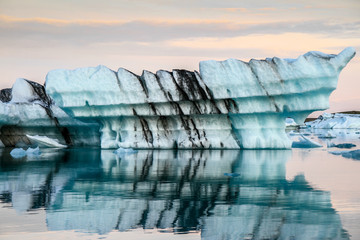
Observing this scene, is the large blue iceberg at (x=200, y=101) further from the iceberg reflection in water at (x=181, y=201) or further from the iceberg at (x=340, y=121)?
the iceberg at (x=340, y=121)

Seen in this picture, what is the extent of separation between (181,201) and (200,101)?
1084 centimetres

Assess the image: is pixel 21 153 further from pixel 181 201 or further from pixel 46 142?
pixel 181 201

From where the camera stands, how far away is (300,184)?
7922mm

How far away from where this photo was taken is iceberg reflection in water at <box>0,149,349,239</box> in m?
4.73

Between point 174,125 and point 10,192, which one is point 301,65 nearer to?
point 174,125

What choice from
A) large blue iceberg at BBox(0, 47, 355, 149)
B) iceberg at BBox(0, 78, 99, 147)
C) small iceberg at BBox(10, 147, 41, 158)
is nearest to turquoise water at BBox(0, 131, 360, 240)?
small iceberg at BBox(10, 147, 41, 158)

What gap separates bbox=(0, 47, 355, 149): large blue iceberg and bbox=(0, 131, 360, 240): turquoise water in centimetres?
589

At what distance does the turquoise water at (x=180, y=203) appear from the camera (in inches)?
180

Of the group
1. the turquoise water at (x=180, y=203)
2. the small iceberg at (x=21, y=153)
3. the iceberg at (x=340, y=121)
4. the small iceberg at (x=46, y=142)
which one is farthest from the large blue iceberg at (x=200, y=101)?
the iceberg at (x=340, y=121)

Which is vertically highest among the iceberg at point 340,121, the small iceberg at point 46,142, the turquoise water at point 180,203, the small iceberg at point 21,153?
the iceberg at point 340,121

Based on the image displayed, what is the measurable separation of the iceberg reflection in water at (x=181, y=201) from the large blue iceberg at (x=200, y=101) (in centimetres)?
612

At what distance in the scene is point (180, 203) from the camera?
6004mm

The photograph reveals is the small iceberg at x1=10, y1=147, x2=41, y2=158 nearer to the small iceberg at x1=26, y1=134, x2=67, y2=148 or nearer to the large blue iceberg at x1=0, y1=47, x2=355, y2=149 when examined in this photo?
the large blue iceberg at x1=0, y1=47, x2=355, y2=149

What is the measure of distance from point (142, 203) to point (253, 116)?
36.4 feet
